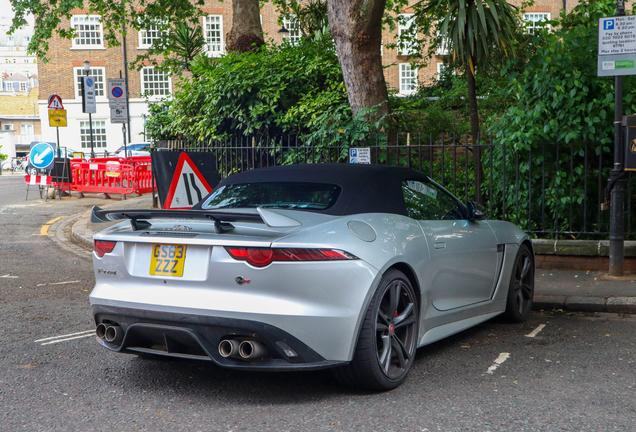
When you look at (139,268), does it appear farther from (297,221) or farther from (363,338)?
(363,338)

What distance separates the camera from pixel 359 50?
10.4 meters

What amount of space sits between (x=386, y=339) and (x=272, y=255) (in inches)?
35.4

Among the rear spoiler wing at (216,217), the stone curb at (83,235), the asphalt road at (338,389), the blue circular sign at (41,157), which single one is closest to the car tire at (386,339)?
the asphalt road at (338,389)

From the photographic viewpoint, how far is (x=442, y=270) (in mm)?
4453

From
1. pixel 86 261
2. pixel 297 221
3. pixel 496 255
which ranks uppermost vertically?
pixel 297 221

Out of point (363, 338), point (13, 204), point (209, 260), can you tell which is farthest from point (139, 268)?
point (13, 204)

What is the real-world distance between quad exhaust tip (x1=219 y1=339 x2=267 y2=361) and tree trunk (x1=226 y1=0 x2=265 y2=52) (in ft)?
41.2

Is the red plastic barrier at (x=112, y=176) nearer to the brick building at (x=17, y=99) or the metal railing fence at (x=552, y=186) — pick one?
the metal railing fence at (x=552, y=186)

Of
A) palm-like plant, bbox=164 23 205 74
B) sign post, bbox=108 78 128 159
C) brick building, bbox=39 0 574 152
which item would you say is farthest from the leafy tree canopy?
brick building, bbox=39 0 574 152

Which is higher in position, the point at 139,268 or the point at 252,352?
the point at 139,268

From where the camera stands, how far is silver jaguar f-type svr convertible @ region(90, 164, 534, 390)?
11.5 ft

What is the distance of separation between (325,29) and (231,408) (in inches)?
541

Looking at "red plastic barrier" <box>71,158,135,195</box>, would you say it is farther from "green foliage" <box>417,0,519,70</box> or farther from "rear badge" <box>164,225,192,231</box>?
"rear badge" <box>164,225,192,231</box>

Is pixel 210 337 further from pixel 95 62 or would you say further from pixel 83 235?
pixel 95 62
